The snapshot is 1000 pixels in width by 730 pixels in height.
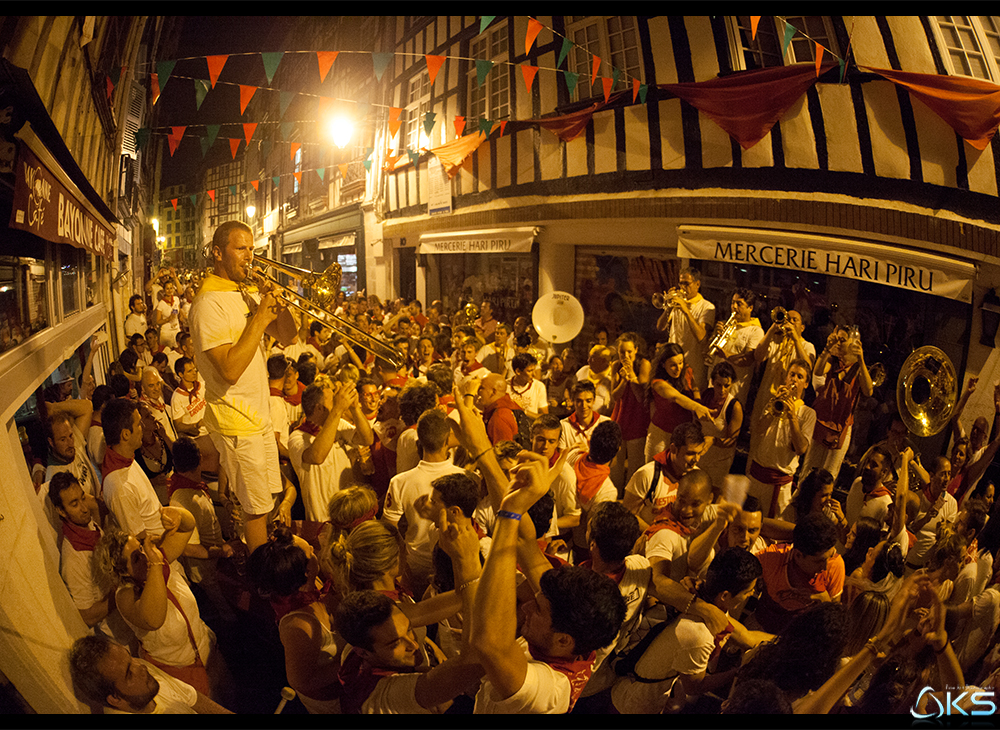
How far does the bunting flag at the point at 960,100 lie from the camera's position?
1.82 metres

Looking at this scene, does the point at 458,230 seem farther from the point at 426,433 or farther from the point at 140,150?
the point at 140,150

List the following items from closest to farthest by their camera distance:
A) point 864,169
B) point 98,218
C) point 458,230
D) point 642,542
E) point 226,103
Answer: point 98,218 → point 226,103 → point 864,169 → point 458,230 → point 642,542

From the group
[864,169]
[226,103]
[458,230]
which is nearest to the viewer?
[226,103]

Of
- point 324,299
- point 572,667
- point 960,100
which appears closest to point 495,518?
point 572,667

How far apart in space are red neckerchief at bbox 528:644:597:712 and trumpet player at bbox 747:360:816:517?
1084mm

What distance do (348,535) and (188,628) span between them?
554mm

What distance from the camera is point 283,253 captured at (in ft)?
5.84

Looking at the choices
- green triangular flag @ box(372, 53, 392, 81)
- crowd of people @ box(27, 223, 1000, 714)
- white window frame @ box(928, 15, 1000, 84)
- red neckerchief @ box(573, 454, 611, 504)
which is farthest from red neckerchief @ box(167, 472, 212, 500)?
white window frame @ box(928, 15, 1000, 84)

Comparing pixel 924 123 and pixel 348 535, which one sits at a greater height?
pixel 924 123

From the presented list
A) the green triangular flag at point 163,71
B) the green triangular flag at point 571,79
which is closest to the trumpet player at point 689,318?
the green triangular flag at point 571,79

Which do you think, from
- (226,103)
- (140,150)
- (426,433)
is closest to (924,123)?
(426,433)

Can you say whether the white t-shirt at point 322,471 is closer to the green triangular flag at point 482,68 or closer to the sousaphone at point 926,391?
the green triangular flag at point 482,68

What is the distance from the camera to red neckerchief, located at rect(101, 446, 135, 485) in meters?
1.71

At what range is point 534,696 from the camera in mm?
1705
